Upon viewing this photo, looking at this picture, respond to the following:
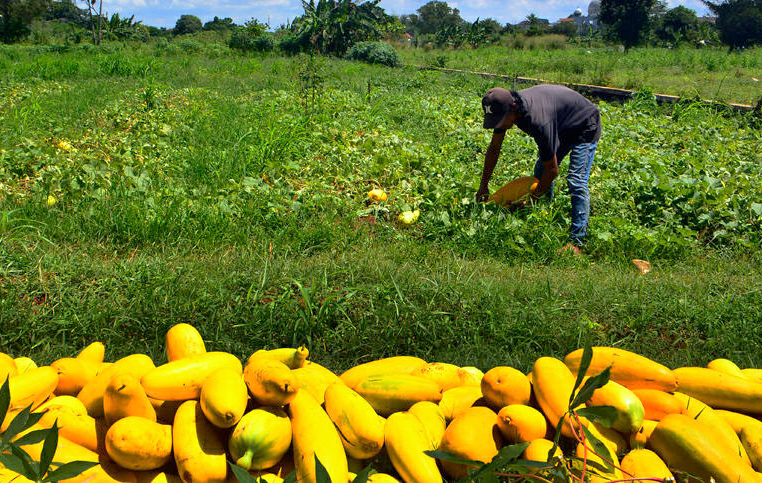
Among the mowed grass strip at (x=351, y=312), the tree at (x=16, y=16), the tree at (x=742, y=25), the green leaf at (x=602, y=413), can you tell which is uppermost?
the tree at (x=742, y=25)

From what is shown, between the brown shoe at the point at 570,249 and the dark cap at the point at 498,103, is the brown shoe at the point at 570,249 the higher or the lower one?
the lower one

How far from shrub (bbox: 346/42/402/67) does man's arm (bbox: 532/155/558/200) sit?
18.9m

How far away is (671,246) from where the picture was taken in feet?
15.3

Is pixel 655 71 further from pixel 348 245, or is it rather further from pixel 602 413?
pixel 602 413

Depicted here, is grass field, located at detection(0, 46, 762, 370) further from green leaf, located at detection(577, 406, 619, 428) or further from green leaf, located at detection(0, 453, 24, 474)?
green leaf, located at detection(0, 453, 24, 474)

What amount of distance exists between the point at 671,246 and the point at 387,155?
3.20 m

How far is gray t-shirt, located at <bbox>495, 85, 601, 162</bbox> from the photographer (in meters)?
4.43

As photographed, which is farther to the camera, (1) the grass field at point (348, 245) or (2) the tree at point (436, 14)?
(2) the tree at point (436, 14)

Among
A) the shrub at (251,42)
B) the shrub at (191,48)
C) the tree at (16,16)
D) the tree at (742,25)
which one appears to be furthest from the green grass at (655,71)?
the tree at (16,16)

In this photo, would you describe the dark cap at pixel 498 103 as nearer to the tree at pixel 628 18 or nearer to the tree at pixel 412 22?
the tree at pixel 628 18

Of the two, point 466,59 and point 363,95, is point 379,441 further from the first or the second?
point 466,59

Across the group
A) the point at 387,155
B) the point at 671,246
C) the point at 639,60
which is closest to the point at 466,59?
the point at 639,60

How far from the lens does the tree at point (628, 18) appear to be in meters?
39.8

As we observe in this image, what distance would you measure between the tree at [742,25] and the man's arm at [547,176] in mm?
39548
